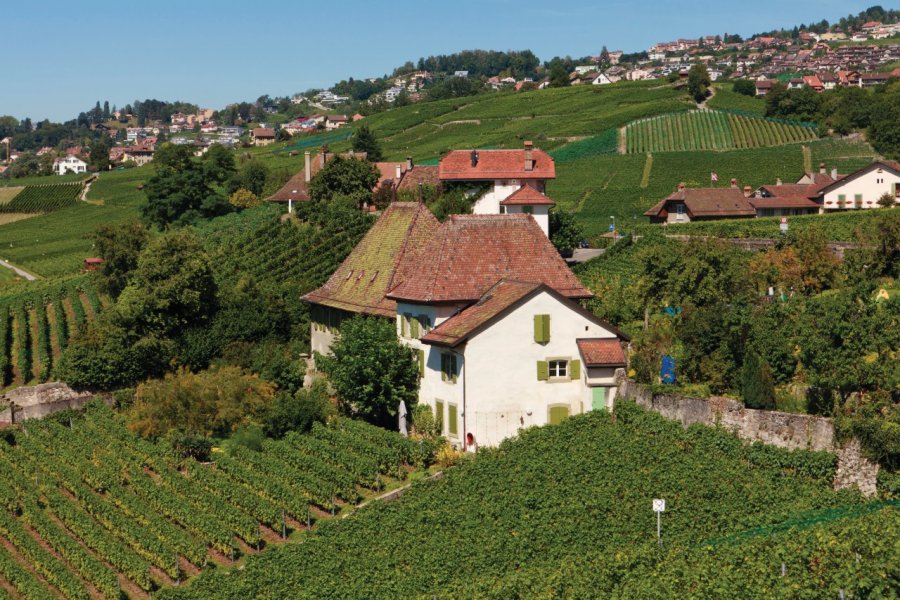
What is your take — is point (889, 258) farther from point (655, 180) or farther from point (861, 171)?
point (655, 180)

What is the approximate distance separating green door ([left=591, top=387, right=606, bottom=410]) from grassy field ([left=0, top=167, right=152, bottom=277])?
60682 millimetres

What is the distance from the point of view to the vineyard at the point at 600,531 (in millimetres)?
25828

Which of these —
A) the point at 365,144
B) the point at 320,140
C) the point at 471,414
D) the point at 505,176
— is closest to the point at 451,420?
the point at 471,414

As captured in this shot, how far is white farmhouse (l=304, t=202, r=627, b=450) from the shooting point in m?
39.6

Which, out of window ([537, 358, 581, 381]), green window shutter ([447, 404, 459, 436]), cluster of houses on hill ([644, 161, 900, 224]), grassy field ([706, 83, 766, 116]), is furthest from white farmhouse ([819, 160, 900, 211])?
grassy field ([706, 83, 766, 116])

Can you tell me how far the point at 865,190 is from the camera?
75.2m

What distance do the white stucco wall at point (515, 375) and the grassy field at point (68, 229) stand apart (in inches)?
2333

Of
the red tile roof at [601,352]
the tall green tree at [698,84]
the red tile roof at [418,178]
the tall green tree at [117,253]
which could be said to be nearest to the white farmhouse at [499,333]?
the red tile roof at [601,352]

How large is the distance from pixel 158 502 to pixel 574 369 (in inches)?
513

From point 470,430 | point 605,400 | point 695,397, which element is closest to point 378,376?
point 470,430

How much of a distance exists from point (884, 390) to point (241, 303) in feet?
95.7

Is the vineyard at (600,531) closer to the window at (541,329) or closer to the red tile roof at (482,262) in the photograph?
the window at (541,329)

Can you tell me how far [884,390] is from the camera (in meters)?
33.5

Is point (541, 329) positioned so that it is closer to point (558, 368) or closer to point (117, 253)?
point (558, 368)
